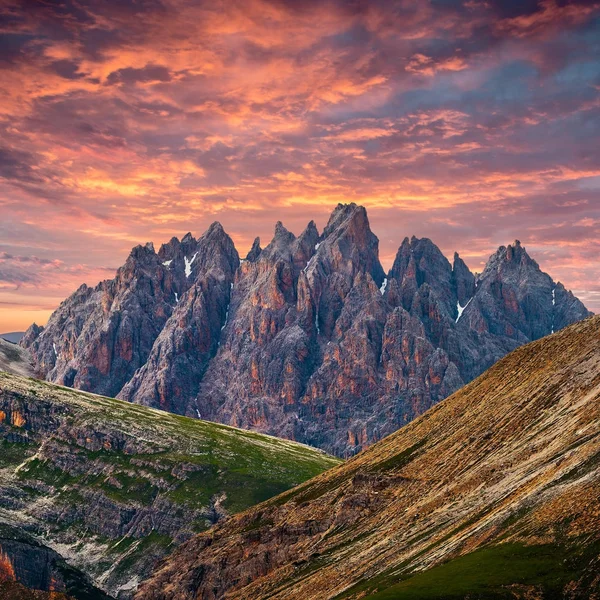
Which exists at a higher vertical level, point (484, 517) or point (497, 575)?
point (484, 517)

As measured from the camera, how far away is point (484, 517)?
397 feet

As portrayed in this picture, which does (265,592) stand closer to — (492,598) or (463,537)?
(463,537)

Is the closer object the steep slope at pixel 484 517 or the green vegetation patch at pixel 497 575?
the green vegetation patch at pixel 497 575

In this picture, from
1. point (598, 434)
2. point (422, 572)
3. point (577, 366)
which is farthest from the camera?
point (577, 366)

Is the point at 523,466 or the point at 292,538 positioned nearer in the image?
the point at 523,466

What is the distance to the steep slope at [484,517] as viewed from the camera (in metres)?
91.6

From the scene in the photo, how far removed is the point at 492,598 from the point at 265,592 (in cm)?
9068

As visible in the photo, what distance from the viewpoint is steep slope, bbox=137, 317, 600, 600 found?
9156 centimetres

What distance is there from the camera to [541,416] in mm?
164750

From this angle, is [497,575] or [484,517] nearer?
[497,575]

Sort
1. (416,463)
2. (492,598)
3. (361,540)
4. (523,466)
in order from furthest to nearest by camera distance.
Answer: (416,463)
(361,540)
(523,466)
(492,598)

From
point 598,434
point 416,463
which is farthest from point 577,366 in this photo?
point 598,434

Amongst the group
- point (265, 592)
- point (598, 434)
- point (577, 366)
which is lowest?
point (265, 592)

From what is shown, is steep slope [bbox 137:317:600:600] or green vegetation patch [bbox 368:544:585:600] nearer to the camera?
green vegetation patch [bbox 368:544:585:600]
